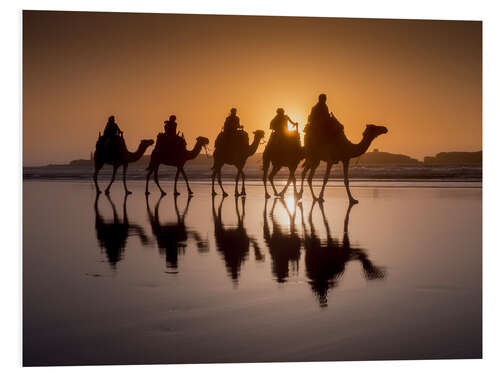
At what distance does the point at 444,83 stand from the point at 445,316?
4.95 meters

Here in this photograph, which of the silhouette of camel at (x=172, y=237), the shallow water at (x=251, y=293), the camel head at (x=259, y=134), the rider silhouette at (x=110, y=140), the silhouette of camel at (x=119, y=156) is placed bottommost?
the shallow water at (x=251, y=293)

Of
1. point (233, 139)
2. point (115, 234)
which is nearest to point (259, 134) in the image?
point (233, 139)

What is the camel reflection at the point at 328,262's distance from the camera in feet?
17.2

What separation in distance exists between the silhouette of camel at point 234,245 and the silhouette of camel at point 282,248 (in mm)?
180

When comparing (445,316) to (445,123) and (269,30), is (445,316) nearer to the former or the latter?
(269,30)

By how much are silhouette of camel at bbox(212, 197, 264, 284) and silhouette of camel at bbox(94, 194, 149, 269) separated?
0.98 meters

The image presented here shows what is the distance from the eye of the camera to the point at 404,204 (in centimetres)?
1259

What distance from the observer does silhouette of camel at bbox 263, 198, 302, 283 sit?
19.1 ft

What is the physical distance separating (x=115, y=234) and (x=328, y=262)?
340cm

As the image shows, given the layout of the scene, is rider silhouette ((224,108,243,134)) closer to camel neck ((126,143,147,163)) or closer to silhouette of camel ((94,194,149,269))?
silhouette of camel ((94,194,149,269))

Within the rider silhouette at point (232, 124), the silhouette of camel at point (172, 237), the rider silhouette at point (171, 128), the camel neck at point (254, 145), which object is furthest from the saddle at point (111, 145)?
the silhouette of camel at point (172, 237)

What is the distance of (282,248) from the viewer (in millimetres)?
7055

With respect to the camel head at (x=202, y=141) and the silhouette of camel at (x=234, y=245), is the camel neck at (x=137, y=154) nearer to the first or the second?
the camel head at (x=202, y=141)
